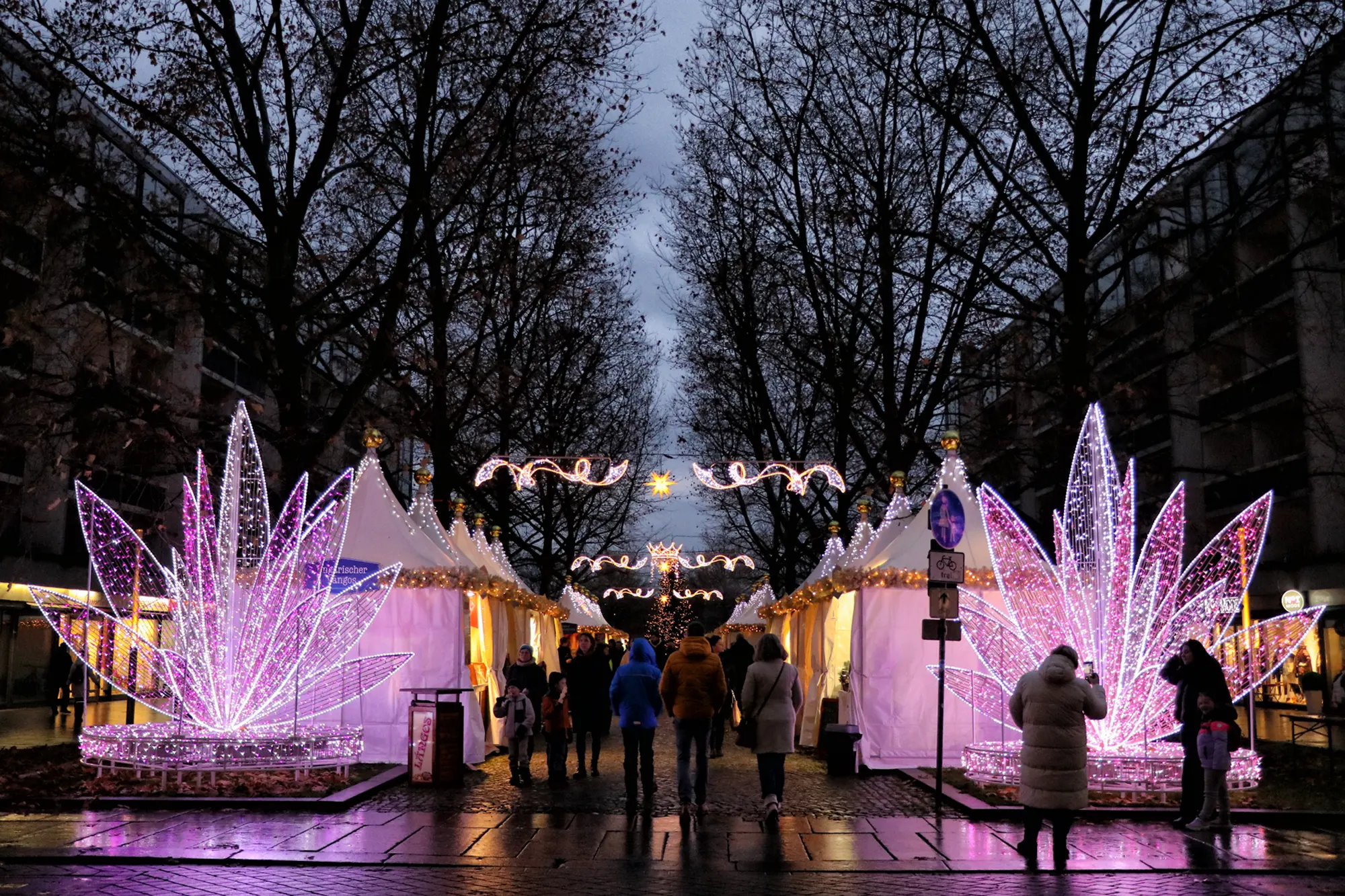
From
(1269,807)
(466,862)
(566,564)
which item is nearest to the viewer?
(466,862)

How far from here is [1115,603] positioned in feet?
50.8

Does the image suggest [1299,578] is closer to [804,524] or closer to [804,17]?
[804,524]

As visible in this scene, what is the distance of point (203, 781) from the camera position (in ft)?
46.5

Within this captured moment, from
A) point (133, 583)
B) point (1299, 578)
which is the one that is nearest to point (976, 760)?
point (133, 583)

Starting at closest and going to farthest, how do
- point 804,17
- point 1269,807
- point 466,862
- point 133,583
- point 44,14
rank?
1. point 466,862
2. point 1269,807
3. point 133,583
4. point 44,14
5. point 804,17

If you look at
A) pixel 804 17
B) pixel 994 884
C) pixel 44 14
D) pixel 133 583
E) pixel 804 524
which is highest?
pixel 804 17

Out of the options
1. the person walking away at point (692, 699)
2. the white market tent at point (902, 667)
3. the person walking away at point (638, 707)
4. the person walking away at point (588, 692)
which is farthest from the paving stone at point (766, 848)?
the white market tent at point (902, 667)

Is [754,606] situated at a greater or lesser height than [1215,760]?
greater

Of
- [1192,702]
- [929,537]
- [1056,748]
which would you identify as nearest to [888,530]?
[929,537]

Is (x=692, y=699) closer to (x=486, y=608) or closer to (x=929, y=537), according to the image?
(x=929, y=537)

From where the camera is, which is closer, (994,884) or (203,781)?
(994,884)

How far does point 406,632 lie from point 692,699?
757cm

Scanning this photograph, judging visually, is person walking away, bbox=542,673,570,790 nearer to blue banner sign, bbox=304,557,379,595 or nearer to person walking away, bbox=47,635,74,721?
blue banner sign, bbox=304,557,379,595

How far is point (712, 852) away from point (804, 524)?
95.3 ft
